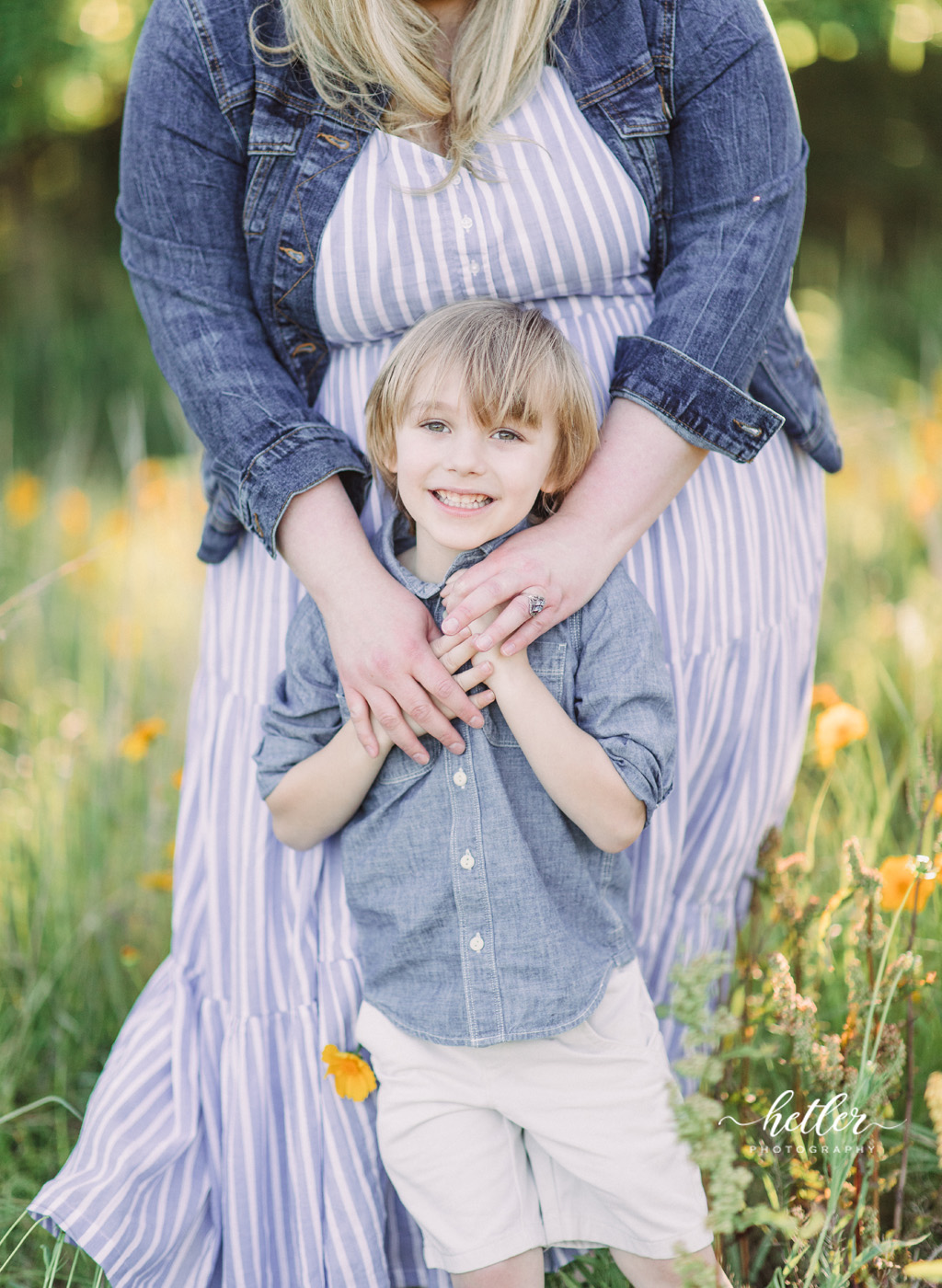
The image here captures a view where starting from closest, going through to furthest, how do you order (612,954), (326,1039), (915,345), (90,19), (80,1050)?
(612,954)
(326,1039)
(80,1050)
(90,19)
(915,345)

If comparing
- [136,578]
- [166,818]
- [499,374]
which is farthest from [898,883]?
[136,578]

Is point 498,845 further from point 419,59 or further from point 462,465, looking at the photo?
point 419,59

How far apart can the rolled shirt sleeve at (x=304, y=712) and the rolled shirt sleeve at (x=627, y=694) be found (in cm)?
32

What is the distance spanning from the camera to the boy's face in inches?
51.5

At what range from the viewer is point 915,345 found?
507 centimetres

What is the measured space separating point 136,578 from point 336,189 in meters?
2.32

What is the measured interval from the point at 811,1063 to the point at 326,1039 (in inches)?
25.1

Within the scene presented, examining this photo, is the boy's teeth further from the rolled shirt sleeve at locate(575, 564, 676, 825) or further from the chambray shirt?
the rolled shirt sleeve at locate(575, 564, 676, 825)

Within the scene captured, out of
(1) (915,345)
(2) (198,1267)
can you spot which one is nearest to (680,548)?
(2) (198,1267)

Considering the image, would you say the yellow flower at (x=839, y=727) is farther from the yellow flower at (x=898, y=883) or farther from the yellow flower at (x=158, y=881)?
the yellow flower at (x=158, y=881)

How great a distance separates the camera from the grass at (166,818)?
161 cm

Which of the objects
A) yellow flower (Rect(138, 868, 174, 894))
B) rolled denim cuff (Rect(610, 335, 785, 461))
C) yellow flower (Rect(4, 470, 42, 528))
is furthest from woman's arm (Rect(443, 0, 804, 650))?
yellow flower (Rect(4, 470, 42, 528))

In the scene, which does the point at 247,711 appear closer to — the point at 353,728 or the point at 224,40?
the point at 353,728

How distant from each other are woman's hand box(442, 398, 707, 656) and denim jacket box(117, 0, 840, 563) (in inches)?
1.7
